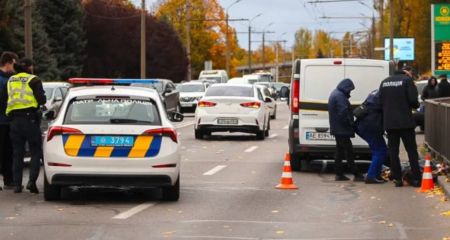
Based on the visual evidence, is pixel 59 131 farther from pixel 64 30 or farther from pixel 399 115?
pixel 64 30

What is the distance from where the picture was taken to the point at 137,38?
75.8m

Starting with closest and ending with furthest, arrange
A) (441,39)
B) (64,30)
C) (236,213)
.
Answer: (236,213)
(441,39)
(64,30)

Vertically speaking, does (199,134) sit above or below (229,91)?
below

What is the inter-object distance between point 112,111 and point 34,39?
47.3 m

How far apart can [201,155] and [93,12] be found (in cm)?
5435

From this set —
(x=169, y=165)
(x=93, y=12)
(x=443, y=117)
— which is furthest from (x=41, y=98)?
(x=93, y=12)

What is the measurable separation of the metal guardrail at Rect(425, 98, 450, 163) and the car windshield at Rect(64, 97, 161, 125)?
579cm

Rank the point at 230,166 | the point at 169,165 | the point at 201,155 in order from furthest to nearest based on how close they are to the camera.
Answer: the point at 201,155
the point at 230,166
the point at 169,165

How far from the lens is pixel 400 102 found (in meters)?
14.8

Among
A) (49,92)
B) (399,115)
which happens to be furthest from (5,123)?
(49,92)

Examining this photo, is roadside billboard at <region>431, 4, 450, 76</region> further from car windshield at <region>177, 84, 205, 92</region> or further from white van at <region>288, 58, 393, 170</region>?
white van at <region>288, 58, 393, 170</region>

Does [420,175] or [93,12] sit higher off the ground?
[93,12]

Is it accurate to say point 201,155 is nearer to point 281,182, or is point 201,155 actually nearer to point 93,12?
point 281,182

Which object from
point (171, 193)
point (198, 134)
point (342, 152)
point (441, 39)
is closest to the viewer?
point (171, 193)
